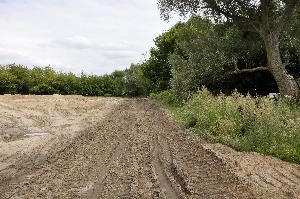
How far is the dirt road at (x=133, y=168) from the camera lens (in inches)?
329

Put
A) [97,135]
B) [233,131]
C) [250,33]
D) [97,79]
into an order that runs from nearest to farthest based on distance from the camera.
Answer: [233,131]
[97,135]
[250,33]
[97,79]

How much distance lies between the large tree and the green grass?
335 inches

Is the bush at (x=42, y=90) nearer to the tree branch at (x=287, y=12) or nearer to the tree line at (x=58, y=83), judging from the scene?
the tree line at (x=58, y=83)

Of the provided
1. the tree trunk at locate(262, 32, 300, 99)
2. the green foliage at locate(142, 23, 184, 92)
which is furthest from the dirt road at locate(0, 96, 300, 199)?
the green foliage at locate(142, 23, 184, 92)

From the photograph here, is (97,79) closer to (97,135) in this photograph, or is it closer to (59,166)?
(97,135)

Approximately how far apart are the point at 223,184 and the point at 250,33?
22.3 m

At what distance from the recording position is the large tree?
25.3 meters

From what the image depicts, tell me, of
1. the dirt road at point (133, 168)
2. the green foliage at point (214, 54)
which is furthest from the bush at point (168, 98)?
the dirt road at point (133, 168)

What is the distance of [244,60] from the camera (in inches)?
1243

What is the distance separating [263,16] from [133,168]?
18.0m

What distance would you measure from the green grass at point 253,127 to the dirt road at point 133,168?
1.78 ft

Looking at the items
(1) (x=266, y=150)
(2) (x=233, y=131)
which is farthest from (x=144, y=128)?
(1) (x=266, y=150)

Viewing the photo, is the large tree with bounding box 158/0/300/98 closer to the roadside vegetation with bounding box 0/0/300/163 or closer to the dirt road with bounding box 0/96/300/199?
the roadside vegetation with bounding box 0/0/300/163

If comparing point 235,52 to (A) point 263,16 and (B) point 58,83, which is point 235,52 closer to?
(A) point 263,16
